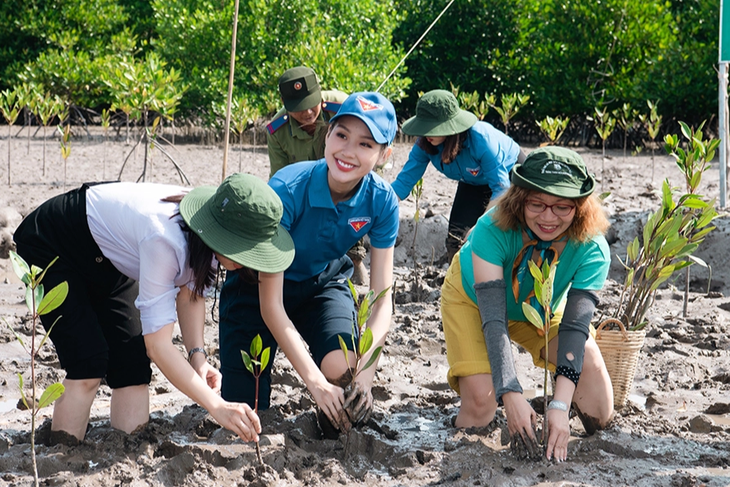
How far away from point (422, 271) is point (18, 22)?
1032 centimetres

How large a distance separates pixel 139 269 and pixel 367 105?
3.29ft

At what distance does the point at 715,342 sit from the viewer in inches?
164

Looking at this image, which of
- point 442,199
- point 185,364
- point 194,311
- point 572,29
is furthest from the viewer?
point 572,29

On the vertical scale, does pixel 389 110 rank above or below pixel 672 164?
above

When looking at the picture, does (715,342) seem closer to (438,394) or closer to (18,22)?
(438,394)

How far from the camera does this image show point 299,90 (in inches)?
171

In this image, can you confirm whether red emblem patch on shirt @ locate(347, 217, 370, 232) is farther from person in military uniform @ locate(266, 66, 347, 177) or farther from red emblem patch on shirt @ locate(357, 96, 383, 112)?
person in military uniform @ locate(266, 66, 347, 177)

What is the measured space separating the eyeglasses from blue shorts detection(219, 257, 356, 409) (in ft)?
2.95

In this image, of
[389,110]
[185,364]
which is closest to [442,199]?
[389,110]

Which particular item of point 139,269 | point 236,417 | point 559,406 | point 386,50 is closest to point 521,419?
point 559,406

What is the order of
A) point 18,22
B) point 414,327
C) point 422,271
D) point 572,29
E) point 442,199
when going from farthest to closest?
point 18,22, point 572,29, point 442,199, point 422,271, point 414,327

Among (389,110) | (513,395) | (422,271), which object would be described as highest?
(389,110)

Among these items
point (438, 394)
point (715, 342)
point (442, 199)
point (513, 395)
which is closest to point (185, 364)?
point (513, 395)

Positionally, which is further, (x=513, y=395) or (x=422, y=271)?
(x=422, y=271)
